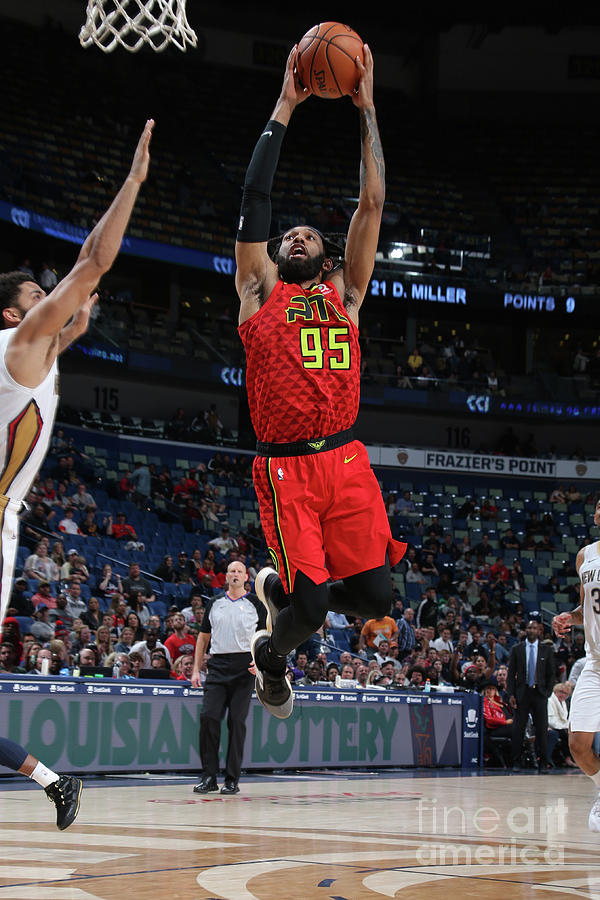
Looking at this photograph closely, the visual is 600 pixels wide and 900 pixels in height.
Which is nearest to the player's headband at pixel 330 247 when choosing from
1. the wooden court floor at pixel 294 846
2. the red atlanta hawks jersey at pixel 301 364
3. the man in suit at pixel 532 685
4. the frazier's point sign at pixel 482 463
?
the red atlanta hawks jersey at pixel 301 364

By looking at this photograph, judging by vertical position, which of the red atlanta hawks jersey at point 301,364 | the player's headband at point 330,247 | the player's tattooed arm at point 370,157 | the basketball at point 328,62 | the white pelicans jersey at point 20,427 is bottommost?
the white pelicans jersey at point 20,427

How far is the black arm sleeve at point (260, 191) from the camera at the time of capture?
559 cm

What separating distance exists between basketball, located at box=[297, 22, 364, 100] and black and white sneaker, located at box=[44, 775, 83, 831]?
3.95m

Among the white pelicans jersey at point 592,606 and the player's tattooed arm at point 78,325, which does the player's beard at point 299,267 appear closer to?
the player's tattooed arm at point 78,325

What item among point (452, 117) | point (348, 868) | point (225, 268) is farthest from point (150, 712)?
point (452, 117)

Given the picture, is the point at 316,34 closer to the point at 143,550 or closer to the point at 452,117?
the point at 143,550

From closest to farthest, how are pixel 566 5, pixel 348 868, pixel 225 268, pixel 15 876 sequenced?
pixel 15 876, pixel 348 868, pixel 225 268, pixel 566 5

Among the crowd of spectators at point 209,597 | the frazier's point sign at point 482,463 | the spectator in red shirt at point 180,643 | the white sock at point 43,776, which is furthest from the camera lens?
the frazier's point sign at point 482,463

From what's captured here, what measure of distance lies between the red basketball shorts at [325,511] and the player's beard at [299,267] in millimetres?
952

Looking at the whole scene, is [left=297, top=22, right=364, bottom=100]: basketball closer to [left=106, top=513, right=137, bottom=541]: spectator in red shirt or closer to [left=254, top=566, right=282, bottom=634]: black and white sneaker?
[left=254, top=566, right=282, bottom=634]: black and white sneaker

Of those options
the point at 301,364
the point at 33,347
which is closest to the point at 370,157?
the point at 301,364

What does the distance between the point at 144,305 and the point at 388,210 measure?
9.05m

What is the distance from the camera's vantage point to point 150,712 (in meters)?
12.6

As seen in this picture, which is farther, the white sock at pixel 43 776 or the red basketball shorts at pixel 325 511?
the white sock at pixel 43 776
